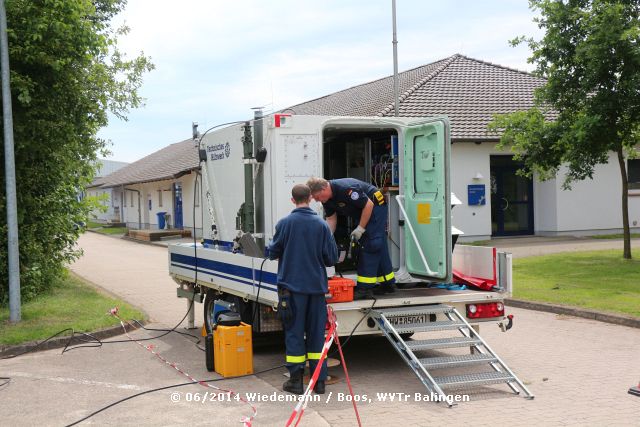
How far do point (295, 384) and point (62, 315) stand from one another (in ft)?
17.7

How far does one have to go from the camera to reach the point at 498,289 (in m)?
8.20

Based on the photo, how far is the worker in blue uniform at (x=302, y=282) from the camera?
276 inches

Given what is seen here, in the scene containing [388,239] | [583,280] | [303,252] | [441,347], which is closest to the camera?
[303,252]

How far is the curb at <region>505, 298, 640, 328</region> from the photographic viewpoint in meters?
10.1

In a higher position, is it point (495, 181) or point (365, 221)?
point (495, 181)

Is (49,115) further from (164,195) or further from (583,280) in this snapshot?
(164,195)

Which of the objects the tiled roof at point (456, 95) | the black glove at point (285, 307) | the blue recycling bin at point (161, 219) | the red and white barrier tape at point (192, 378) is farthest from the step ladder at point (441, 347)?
the blue recycling bin at point (161, 219)

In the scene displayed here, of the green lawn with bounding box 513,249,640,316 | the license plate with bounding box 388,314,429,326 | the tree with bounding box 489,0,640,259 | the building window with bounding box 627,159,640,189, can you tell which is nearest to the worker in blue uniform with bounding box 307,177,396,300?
the license plate with bounding box 388,314,429,326

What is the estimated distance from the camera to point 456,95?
25.8m

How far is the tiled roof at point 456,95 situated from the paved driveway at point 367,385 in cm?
1379

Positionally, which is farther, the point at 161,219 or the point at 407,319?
the point at 161,219

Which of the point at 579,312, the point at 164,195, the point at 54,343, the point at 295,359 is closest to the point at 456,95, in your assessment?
the point at 579,312

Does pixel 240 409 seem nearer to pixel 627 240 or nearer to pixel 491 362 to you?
pixel 491 362

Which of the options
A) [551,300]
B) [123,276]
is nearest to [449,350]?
[551,300]
